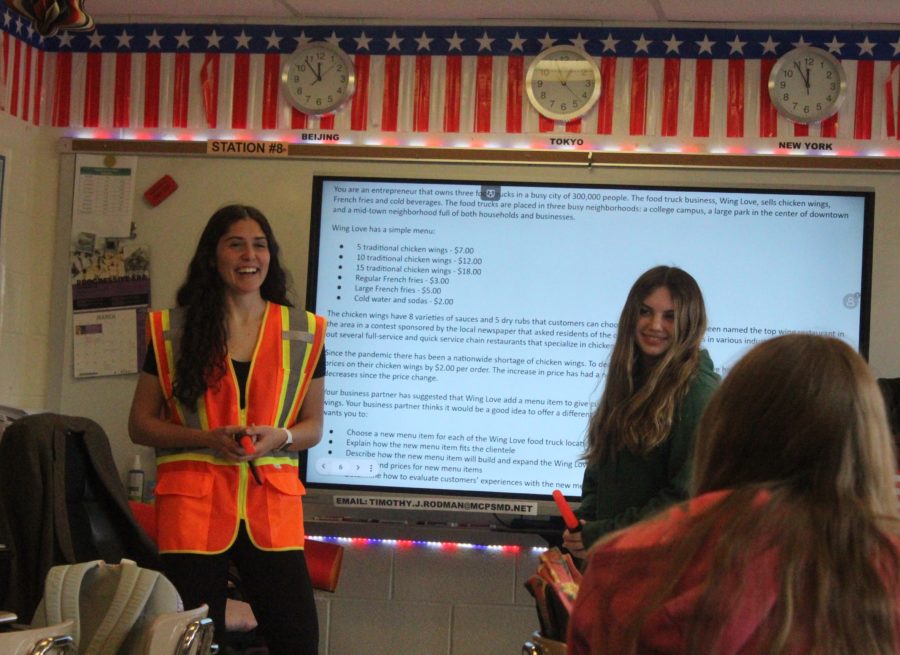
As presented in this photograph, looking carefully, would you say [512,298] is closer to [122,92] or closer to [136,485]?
[136,485]

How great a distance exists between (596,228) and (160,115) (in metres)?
1.85

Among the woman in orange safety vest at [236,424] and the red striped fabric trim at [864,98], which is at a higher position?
the red striped fabric trim at [864,98]

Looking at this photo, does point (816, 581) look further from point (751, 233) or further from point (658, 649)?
point (751, 233)

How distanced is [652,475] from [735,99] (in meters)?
2.32

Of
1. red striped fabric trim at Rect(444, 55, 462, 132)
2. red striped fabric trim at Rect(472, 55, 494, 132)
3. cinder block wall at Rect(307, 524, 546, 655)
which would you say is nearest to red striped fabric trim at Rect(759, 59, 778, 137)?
red striped fabric trim at Rect(472, 55, 494, 132)

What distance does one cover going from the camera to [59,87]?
4.74 metres

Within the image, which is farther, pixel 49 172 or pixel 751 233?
pixel 49 172

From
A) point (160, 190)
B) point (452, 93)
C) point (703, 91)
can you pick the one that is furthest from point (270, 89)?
point (703, 91)

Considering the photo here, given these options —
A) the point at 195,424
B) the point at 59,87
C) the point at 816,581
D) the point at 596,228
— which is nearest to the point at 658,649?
the point at 816,581

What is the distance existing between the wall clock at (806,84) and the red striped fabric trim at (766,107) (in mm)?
31

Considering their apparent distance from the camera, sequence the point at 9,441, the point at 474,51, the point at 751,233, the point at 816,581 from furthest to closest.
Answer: the point at 474,51
the point at 751,233
the point at 9,441
the point at 816,581

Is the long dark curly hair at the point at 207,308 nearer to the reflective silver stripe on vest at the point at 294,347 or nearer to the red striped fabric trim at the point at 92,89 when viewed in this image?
the reflective silver stripe on vest at the point at 294,347

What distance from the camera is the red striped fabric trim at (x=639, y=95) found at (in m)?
4.45

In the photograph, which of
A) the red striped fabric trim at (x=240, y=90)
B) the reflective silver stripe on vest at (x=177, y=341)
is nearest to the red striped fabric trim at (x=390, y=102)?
the red striped fabric trim at (x=240, y=90)
